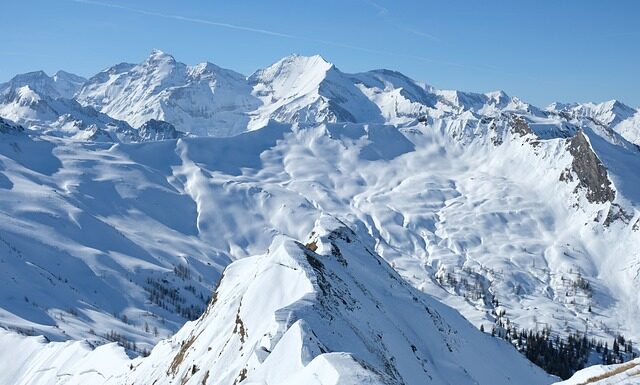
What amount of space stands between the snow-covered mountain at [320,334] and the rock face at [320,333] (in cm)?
11

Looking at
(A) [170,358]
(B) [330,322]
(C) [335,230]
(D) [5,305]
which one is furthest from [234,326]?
(D) [5,305]

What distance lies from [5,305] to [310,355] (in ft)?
605

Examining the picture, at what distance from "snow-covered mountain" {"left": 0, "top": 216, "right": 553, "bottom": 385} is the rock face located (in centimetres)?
11

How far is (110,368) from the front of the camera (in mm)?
91938

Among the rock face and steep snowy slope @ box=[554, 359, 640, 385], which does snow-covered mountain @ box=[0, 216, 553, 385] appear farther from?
steep snowy slope @ box=[554, 359, 640, 385]

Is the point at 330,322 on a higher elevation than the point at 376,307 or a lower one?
higher

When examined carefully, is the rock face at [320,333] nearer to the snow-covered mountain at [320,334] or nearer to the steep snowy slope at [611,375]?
the snow-covered mountain at [320,334]

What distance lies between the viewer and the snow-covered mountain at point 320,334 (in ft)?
131

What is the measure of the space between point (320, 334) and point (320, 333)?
8.7 inches

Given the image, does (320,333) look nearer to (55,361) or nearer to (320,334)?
(320,334)

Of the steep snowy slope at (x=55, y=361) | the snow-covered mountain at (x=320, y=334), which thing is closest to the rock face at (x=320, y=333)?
the snow-covered mountain at (x=320, y=334)

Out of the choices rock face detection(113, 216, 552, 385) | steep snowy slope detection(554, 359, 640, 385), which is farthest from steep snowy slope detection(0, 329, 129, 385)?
steep snowy slope detection(554, 359, 640, 385)

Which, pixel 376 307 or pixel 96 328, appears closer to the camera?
pixel 376 307

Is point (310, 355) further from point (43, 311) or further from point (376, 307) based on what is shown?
point (43, 311)
